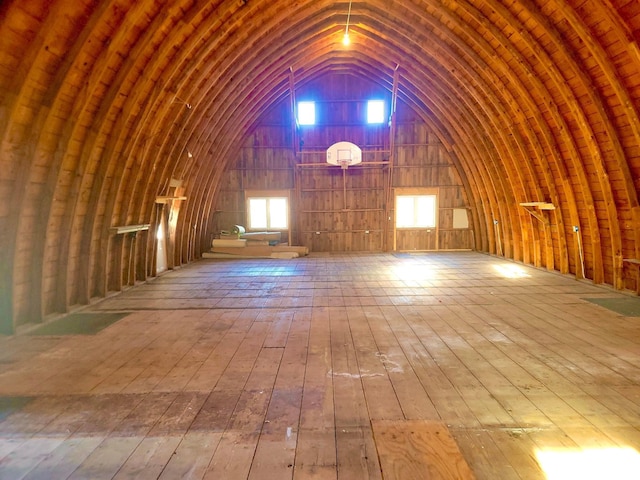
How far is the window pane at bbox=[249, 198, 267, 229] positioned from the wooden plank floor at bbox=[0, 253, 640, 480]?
8.06m

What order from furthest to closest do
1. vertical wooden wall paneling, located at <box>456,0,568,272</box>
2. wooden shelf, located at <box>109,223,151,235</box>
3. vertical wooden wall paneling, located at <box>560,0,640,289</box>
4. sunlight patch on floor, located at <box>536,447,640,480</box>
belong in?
1. vertical wooden wall paneling, located at <box>456,0,568,272</box>
2. wooden shelf, located at <box>109,223,151,235</box>
3. vertical wooden wall paneling, located at <box>560,0,640,289</box>
4. sunlight patch on floor, located at <box>536,447,640,480</box>

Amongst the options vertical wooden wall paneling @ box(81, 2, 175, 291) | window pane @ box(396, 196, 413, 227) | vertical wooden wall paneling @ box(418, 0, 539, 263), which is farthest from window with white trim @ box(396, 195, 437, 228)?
vertical wooden wall paneling @ box(81, 2, 175, 291)

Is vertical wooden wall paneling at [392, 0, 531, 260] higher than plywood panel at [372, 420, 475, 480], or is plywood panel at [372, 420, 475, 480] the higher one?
vertical wooden wall paneling at [392, 0, 531, 260]

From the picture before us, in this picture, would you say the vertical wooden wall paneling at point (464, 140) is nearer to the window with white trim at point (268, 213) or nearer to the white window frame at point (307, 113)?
the white window frame at point (307, 113)

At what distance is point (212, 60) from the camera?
301 inches

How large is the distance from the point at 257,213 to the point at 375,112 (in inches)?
235

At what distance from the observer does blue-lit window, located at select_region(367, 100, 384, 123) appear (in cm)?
1417

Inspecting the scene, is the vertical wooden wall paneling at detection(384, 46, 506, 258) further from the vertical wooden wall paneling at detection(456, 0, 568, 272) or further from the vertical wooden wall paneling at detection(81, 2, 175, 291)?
the vertical wooden wall paneling at detection(81, 2, 175, 291)

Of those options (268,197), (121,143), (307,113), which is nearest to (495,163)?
(307,113)

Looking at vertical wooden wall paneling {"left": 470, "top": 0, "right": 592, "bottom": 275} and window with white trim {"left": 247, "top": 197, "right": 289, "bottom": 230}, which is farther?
window with white trim {"left": 247, "top": 197, "right": 289, "bottom": 230}

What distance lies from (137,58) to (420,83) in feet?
28.7

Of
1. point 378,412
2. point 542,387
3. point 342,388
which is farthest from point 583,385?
point 342,388

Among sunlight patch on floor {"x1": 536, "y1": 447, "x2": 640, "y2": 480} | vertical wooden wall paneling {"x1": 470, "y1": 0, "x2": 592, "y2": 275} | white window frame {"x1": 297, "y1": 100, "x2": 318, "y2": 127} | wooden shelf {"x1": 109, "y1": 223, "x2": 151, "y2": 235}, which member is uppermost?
white window frame {"x1": 297, "y1": 100, "x2": 318, "y2": 127}

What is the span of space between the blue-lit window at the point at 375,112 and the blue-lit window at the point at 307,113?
6.91ft
